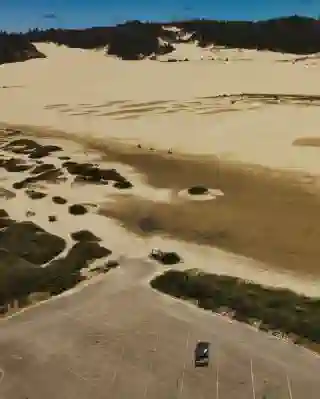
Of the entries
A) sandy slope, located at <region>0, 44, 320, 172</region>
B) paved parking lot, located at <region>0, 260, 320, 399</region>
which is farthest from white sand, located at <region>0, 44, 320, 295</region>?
paved parking lot, located at <region>0, 260, 320, 399</region>

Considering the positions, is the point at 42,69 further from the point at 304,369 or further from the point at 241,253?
the point at 304,369

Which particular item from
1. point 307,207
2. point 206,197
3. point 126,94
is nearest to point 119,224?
point 206,197

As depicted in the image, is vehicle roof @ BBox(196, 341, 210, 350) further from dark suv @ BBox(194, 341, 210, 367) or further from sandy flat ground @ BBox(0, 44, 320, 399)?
sandy flat ground @ BBox(0, 44, 320, 399)

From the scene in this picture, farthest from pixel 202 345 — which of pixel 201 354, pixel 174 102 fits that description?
pixel 174 102

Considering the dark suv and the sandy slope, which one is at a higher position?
the sandy slope

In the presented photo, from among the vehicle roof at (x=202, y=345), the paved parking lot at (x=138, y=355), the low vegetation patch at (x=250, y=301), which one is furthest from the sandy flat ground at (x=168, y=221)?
the low vegetation patch at (x=250, y=301)
